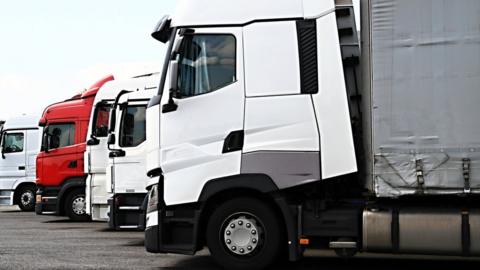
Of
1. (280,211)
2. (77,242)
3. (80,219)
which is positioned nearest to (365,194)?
(280,211)

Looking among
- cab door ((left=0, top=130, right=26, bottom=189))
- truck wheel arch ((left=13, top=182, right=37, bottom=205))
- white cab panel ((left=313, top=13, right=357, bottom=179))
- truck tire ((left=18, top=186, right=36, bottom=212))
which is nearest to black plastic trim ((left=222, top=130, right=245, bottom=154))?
white cab panel ((left=313, top=13, right=357, bottom=179))

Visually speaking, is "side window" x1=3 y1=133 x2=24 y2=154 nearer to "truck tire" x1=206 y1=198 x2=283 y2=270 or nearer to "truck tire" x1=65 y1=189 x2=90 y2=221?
"truck tire" x1=65 y1=189 x2=90 y2=221

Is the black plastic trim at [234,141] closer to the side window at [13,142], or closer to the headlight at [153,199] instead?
the headlight at [153,199]

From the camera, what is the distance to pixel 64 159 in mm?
16859

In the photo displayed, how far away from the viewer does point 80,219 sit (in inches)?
685

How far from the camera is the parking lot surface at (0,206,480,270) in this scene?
9.48 m

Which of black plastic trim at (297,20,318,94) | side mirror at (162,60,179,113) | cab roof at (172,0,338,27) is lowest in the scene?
side mirror at (162,60,179,113)

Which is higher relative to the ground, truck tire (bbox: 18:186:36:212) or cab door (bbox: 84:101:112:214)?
cab door (bbox: 84:101:112:214)

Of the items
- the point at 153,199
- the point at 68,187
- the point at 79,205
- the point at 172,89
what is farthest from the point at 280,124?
the point at 79,205

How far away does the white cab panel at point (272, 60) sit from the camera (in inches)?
318

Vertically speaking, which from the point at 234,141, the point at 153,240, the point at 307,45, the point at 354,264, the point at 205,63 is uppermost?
the point at 307,45

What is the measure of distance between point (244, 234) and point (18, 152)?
47.7ft

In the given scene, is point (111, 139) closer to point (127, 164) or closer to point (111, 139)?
point (111, 139)

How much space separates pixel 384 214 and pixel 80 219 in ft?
36.2
